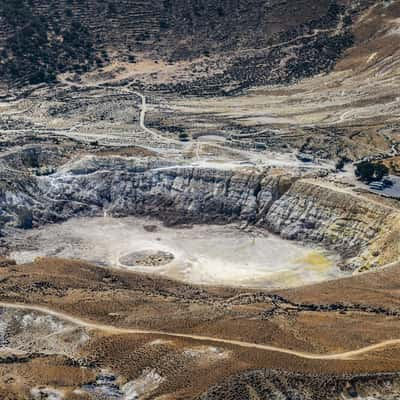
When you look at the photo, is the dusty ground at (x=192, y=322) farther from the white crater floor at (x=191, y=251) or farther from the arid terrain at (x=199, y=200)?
the white crater floor at (x=191, y=251)

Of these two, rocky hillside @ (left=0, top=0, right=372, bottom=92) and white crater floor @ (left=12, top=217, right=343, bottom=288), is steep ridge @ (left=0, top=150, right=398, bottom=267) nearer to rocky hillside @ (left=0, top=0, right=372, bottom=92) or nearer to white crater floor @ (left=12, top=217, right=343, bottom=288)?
white crater floor @ (left=12, top=217, right=343, bottom=288)

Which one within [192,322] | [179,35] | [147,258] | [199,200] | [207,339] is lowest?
[147,258]

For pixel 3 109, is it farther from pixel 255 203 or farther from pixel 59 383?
pixel 59 383

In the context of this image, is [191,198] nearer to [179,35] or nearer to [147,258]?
[147,258]

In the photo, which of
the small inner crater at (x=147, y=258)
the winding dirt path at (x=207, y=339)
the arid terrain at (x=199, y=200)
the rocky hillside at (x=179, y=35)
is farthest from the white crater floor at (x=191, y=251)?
the rocky hillside at (x=179, y=35)

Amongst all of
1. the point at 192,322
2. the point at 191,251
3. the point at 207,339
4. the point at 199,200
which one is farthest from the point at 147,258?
the point at 207,339

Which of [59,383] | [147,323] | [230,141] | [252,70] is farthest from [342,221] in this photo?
[252,70]
